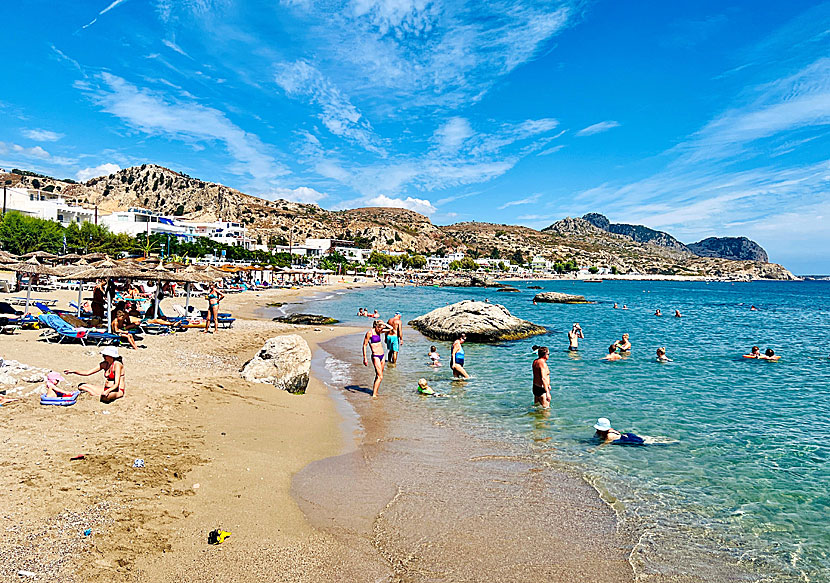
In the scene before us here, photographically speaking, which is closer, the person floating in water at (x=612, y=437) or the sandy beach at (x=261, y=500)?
the sandy beach at (x=261, y=500)

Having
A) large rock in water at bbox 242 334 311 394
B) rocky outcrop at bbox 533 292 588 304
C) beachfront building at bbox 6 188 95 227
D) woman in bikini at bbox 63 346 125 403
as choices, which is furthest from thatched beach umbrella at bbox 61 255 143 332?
beachfront building at bbox 6 188 95 227

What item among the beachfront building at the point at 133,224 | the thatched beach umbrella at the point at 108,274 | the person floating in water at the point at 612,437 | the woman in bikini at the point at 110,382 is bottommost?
the person floating in water at the point at 612,437

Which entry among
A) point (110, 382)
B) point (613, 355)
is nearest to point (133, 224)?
point (613, 355)

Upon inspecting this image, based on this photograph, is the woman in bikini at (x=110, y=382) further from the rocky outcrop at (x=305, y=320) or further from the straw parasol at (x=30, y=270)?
the rocky outcrop at (x=305, y=320)

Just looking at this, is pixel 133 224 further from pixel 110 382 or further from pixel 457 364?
pixel 110 382

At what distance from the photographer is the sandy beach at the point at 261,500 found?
4.31m

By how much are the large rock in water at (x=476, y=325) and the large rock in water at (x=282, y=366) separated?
1144cm

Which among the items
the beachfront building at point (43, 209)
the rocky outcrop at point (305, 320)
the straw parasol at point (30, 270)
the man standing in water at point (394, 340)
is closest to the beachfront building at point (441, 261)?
the beachfront building at point (43, 209)

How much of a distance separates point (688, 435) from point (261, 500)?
26.2ft

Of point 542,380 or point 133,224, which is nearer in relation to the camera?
point 542,380

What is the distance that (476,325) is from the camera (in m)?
22.2

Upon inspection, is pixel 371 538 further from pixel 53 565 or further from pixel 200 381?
pixel 200 381

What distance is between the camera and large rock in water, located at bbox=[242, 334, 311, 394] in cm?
1088

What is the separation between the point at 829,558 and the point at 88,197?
177 meters
